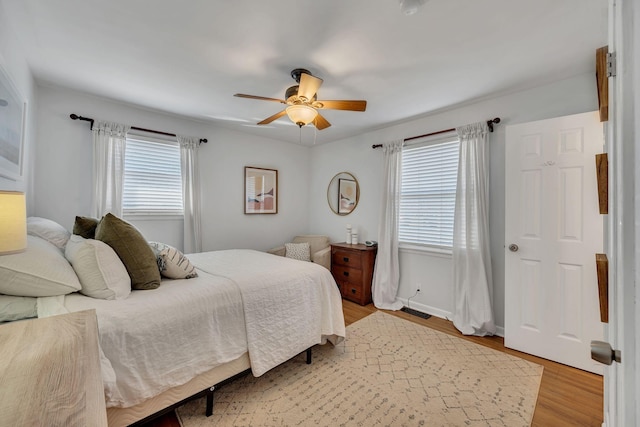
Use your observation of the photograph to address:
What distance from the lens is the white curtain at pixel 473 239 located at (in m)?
2.75

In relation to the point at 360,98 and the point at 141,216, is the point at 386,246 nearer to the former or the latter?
the point at 360,98

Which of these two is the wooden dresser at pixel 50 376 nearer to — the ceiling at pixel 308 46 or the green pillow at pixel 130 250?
the green pillow at pixel 130 250

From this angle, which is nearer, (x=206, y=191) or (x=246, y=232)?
(x=206, y=191)

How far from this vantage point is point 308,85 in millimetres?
2008

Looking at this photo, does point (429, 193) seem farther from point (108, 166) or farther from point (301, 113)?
point (108, 166)

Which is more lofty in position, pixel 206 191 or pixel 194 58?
pixel 194 58

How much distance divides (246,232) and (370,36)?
3.20 meters

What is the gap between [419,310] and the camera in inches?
134

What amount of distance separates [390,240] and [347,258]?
69cm

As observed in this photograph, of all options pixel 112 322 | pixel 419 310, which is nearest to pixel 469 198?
pixel 419 310

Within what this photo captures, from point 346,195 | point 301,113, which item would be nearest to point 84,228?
point 301,113

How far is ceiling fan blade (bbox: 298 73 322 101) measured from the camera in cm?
193

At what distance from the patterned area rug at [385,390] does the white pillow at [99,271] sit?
3.01ft

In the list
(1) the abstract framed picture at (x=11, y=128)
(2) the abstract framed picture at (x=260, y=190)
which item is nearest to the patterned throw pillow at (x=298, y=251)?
(2) the abstract framed picture at (x=260, y=190)
